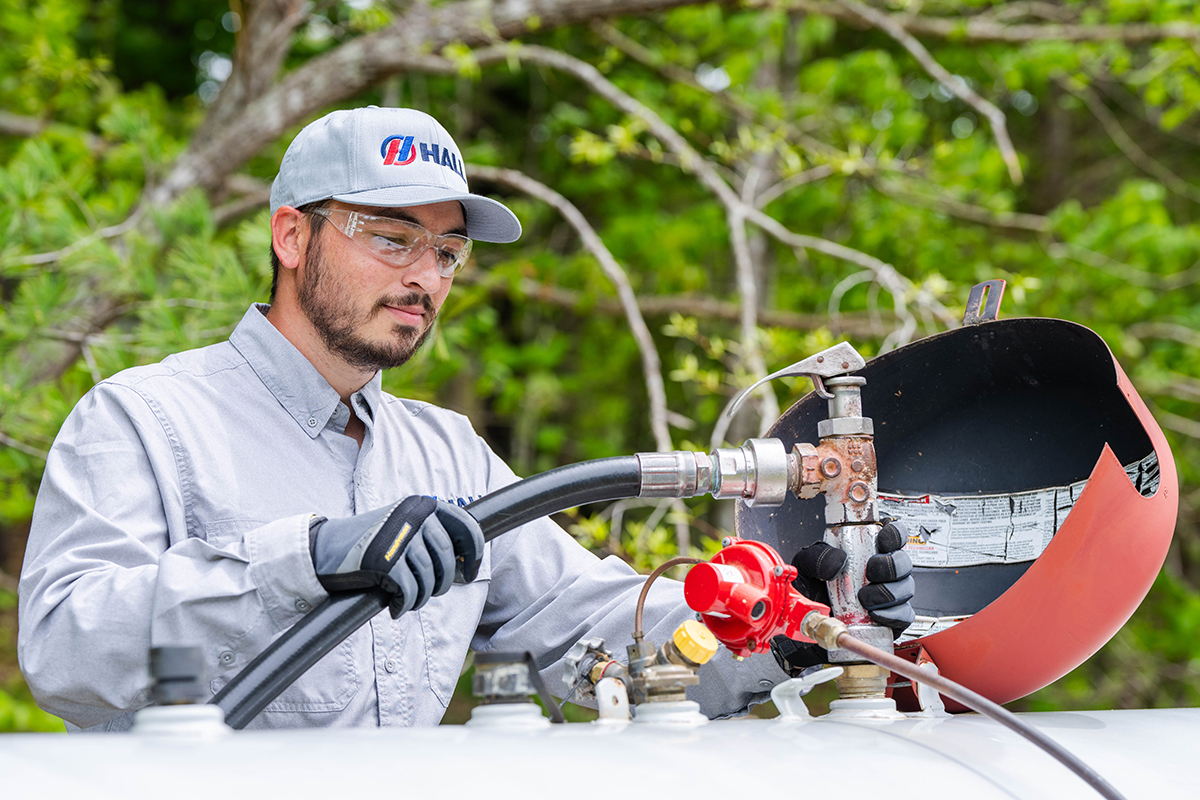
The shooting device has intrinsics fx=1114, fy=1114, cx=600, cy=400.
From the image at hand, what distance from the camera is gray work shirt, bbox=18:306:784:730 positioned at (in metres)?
1.28

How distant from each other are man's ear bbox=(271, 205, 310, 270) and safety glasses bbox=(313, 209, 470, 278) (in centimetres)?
6

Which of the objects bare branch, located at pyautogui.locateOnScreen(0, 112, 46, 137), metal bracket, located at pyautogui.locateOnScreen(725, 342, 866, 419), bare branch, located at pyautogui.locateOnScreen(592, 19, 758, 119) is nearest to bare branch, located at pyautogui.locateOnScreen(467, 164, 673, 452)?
bare branch, located at pyautogui.locateOnScreen(592, 19, 758, 119)

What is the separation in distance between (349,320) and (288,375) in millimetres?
130

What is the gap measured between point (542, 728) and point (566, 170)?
5.32 m

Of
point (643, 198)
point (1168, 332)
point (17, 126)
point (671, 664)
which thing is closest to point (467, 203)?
point (671, 664)

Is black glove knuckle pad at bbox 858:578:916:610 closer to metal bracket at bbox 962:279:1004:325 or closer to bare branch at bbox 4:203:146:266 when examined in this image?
metal bracket at bbox 962:279:1004:325

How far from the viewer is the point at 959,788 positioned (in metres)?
1.03

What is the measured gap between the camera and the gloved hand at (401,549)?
116cm

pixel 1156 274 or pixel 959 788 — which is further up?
pixel 1156 274

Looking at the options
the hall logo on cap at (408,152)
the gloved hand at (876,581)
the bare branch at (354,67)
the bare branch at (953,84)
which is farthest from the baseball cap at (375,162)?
the bare branch at (953,84)

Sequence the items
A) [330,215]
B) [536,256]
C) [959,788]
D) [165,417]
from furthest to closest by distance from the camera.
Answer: [536,256], [330,215], [165,417], [959,788]

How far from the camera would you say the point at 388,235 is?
1.80m

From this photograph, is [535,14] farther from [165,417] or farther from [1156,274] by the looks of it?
[1156,274]

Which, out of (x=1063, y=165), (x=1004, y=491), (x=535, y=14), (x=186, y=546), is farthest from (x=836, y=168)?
(x=1063, y=165)
